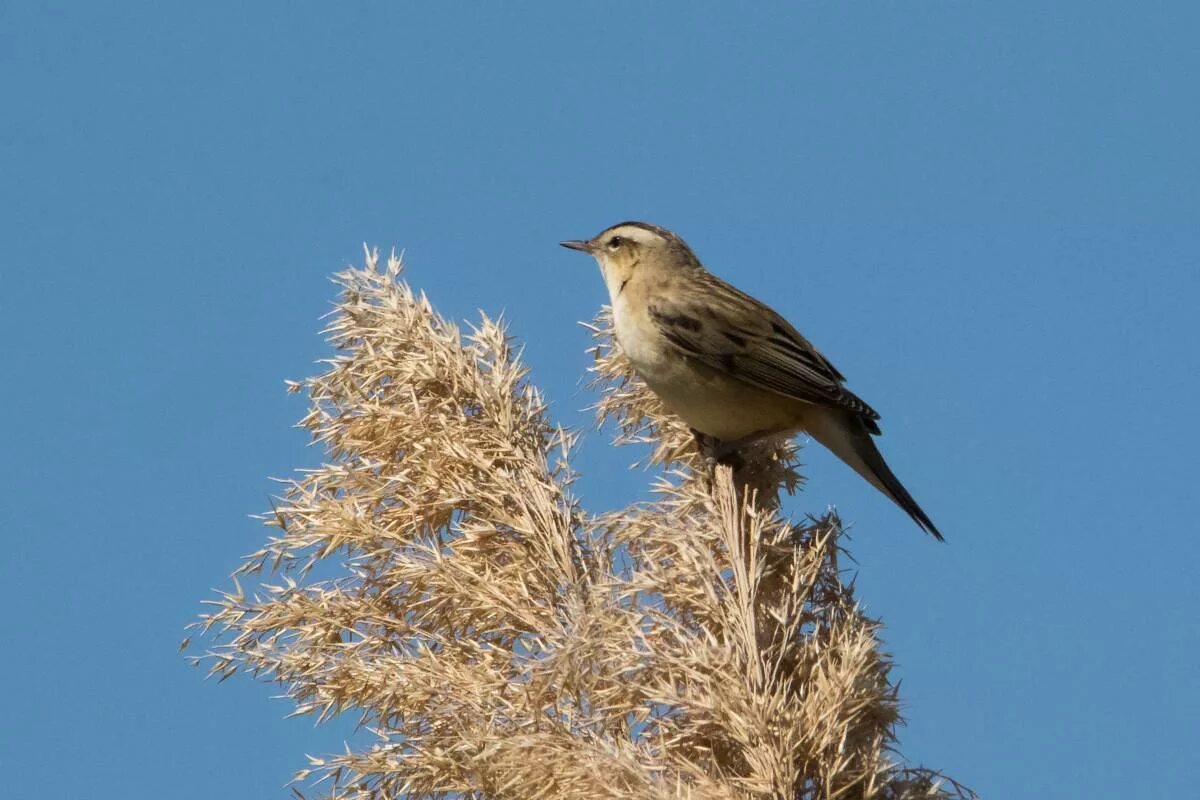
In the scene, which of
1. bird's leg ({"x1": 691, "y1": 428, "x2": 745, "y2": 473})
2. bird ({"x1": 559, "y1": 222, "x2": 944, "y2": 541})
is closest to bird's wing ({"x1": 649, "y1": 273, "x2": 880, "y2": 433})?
bird ({"x1": 559, "y1": 222, "x2": 944, "y2": 541})

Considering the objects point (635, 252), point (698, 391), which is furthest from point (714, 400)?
point (635, 252)

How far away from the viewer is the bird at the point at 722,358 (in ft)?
13.7

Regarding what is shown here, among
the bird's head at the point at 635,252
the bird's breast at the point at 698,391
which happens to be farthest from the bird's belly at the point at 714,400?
the bird's head at the point at 635,252

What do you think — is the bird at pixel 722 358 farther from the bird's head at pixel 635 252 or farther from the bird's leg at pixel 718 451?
the bird's leg at pixel 718 451

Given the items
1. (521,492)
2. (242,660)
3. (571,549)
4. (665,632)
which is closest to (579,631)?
(665,632)

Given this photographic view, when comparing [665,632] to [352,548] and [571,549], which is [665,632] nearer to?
Result: [571,549]

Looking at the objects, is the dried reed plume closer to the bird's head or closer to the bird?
the bird

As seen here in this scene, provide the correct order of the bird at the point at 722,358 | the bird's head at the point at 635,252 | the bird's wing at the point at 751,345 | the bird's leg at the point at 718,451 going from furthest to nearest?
the bird's head at the point at 635,252, the bird's wing at the point at 751,345, the bird at the point at 722,358, the bird's leg at the point at 718,451

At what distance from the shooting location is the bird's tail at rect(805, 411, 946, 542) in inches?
185

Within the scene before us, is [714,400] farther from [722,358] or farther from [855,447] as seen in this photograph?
[855,447]

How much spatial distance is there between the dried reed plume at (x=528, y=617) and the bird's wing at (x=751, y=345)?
1.50 meters

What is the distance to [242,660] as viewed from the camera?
2.75m

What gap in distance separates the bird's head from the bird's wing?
203 millimetres

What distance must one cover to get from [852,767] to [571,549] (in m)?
0.72
